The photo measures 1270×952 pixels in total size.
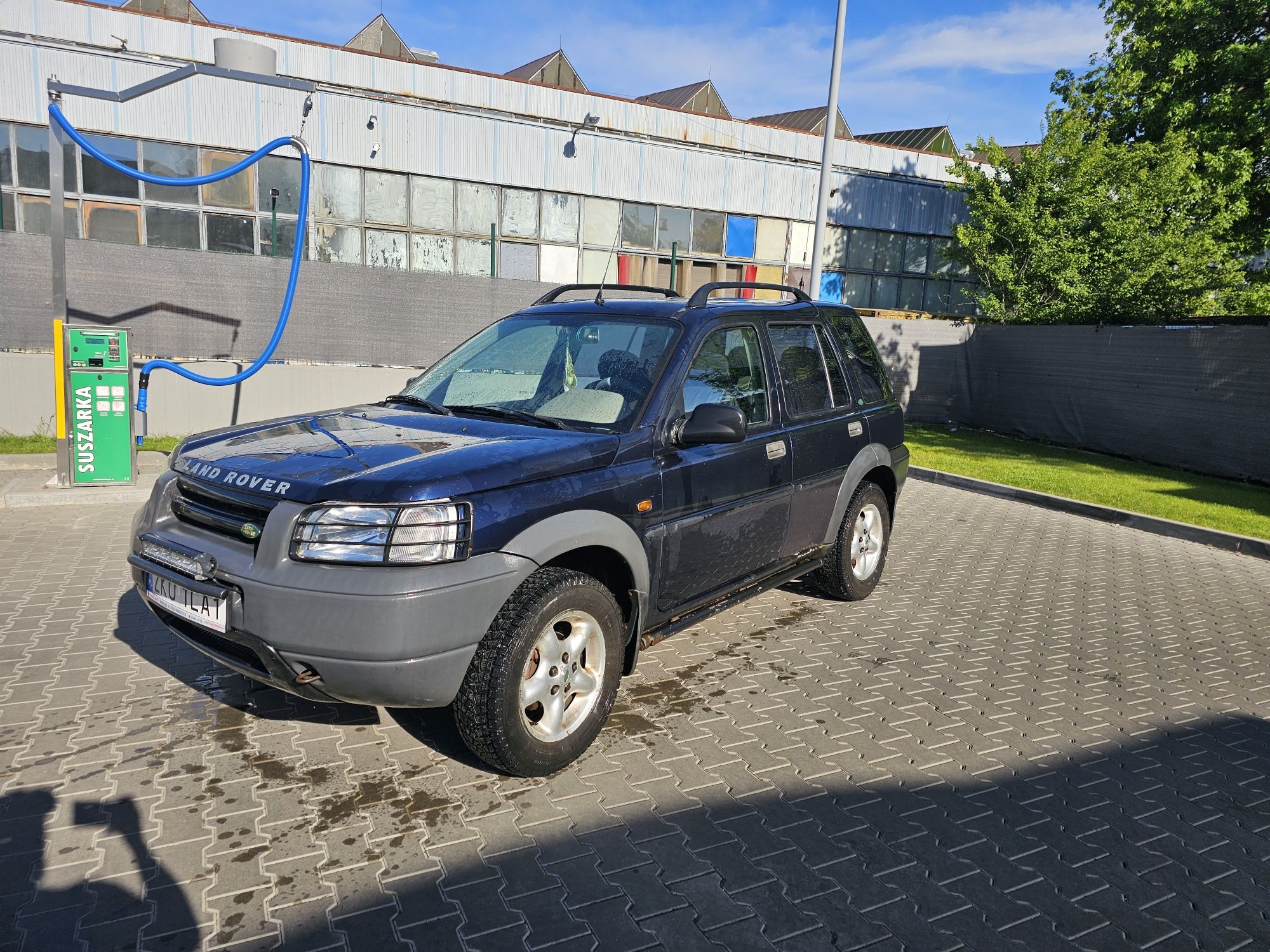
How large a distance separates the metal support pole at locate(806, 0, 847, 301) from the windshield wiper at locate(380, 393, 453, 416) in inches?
408

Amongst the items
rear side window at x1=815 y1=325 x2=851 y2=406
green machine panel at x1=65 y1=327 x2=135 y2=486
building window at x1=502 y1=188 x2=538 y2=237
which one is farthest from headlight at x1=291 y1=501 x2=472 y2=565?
building window at x1=502 y1=188 x2=538 y2=237

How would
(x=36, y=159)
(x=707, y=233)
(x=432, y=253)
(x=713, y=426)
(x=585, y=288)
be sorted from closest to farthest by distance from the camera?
(x=713, y=426)
(x=585, y=288)
(x=36, y=159)
(x=432, y=253)
(x=707, y=233)

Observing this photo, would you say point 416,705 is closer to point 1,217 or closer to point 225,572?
point 225,572

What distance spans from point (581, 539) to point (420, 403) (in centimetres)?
148

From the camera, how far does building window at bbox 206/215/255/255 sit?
56.4 ft

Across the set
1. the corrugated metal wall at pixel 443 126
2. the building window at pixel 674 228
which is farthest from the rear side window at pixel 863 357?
the building window at pixel 674 228

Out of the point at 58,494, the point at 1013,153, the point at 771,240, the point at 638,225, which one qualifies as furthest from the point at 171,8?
the point at 1013,153

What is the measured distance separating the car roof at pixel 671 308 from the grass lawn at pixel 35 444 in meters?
7.09

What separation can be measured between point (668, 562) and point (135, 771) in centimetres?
237

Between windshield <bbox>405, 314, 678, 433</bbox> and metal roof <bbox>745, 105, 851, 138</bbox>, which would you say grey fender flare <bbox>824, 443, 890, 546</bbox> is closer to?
windshield <bbox>405, 314, 678, 433</bbox>

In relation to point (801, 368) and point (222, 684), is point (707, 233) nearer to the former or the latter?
point (801, 368)

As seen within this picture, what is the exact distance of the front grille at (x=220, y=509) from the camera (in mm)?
3305

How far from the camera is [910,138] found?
3312cm

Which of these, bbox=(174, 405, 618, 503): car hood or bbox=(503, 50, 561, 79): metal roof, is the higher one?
bbox=(503, 50, 561, 79): metal roof
